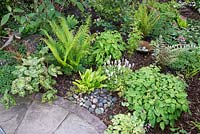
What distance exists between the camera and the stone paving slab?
335cm

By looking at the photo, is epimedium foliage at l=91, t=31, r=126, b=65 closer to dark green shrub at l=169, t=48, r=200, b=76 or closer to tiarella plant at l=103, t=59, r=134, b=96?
tiarella plant at l=103, t=59, r=134, b=96

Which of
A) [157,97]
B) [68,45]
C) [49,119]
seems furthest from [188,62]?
[49,119]

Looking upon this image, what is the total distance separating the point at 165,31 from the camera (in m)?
4.41

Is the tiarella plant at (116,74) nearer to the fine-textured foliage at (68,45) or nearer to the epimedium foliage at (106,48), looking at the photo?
the epimedium foliage at (106,48)

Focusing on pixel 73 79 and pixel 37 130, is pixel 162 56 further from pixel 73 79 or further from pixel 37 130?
pixel 37 130

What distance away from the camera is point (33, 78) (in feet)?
11.6

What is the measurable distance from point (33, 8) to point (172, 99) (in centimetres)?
213

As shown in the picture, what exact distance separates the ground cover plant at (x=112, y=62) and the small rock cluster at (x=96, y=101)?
0.01 m

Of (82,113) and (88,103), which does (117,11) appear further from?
(82,113)

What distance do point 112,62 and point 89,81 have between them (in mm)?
368

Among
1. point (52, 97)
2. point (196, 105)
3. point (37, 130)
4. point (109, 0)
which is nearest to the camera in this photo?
point (37, 130)

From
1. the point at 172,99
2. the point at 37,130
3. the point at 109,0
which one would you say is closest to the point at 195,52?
the point at 172,99

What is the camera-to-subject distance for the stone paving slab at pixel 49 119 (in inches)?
132

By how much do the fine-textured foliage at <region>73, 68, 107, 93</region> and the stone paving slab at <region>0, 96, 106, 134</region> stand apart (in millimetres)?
193
